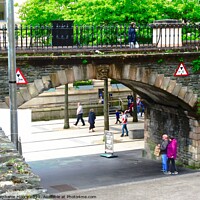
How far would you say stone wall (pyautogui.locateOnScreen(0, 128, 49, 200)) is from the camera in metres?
5.21

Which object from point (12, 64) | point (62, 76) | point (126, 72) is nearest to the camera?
point (12, 64)

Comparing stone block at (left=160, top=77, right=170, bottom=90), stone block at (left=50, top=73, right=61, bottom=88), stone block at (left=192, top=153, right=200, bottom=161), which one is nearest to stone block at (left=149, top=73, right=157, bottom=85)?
stone block at (left=160, top=77, right=170, bottom=90)

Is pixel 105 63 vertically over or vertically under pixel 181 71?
over

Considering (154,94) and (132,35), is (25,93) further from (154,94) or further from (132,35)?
(154,94)

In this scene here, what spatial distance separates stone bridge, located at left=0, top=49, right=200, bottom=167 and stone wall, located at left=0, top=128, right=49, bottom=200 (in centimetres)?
980

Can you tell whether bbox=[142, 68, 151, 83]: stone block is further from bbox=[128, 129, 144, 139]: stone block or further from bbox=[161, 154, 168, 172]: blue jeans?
bbox=[128, 129, 144, 139]: stone block

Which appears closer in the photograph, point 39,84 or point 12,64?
point 12,64

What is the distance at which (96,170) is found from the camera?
67.9ft

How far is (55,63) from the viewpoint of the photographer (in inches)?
684

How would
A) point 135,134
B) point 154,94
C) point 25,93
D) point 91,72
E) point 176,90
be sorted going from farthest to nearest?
point 135,134 < point 154,94 < point 176,90 < point 91,72 < point 25,93

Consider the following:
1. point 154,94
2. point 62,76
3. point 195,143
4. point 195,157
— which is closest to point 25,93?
point 62,76

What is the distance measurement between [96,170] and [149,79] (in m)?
4.18

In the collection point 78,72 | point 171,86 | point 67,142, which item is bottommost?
point 67,142

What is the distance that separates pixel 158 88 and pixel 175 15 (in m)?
8.15
